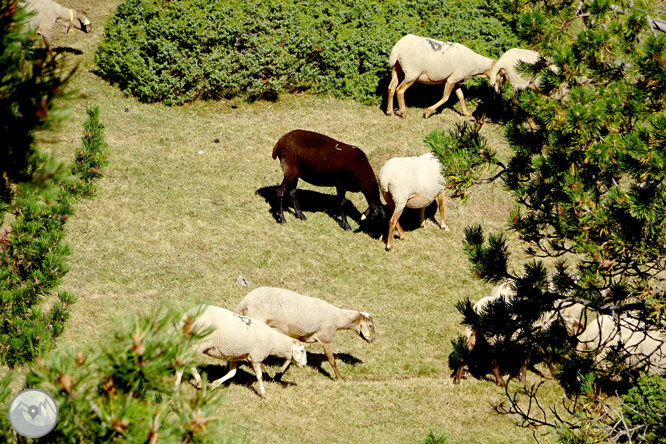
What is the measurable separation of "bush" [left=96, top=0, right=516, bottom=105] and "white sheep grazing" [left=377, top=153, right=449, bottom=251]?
476 centimetres

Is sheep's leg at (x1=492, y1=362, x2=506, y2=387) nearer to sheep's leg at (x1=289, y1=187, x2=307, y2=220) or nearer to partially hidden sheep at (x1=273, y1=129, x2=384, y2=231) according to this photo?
partially hidden sheep at (x1=273, y1=129, x2=384, y2=231)

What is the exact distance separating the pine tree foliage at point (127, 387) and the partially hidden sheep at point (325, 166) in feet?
31.5

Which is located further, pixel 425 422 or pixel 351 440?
pixel 425 422

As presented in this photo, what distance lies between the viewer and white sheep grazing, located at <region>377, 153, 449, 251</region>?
11.9 metres

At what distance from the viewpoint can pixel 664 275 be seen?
43.2 feet

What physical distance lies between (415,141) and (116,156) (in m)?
6.67

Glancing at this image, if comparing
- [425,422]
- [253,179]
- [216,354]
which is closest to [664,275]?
[425,422]

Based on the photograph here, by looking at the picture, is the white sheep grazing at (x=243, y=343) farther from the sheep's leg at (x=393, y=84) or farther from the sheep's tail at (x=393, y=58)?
the sheep's tail at (x=393, y=58)

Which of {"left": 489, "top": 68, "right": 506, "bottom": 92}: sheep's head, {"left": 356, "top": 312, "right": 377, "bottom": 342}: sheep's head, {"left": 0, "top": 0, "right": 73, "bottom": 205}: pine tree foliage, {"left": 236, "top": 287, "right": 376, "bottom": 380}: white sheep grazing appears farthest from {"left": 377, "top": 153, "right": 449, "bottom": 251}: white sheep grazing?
{"left": 0, "top": 0, "right": 73, "bottom": 205}: pine tree foliage

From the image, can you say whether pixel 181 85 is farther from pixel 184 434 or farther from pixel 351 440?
pixel 184 434

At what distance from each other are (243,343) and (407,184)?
5235 mm

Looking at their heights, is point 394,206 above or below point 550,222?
below

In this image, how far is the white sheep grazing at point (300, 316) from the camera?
340 inches

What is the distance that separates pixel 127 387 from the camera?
102 inches
